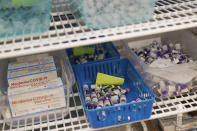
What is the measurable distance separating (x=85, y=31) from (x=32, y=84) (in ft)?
1.26

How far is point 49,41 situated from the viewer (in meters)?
0.89

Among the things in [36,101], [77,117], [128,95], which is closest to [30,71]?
[36,101]

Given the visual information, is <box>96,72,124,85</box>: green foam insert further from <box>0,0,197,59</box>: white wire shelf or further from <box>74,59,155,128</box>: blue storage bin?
<box>0,0,197,59</box>: white wire shelf

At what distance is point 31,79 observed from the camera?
3.75 feet

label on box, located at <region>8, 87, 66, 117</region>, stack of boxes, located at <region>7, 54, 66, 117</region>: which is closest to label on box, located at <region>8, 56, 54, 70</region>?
stack of boxes, located at <region>7, 54, 66, 117</region>

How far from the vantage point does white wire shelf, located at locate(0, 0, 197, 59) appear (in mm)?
869

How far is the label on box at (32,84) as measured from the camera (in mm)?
1081

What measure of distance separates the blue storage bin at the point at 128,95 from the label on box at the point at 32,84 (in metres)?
0.15

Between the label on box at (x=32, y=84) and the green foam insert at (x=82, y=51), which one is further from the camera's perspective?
the green foam insert at (x=82, y=51)

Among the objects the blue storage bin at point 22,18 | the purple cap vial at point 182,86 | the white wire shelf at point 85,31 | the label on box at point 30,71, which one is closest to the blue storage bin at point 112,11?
the white wire shelf at point 85,31

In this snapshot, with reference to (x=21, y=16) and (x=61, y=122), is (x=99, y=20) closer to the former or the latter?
(x=21, y=16)

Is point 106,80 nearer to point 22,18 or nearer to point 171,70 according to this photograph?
point 171,70

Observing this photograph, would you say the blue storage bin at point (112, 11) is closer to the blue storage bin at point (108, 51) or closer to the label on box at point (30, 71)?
the label on box at point (30, 71)

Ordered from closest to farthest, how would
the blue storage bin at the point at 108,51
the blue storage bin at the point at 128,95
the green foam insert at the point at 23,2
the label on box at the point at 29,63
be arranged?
the green foam insert at the point at 23,2
the blue storage bin at the point at 128,95
the label on box at the point at 29,63
the blue storage bin at the point at 108,51
